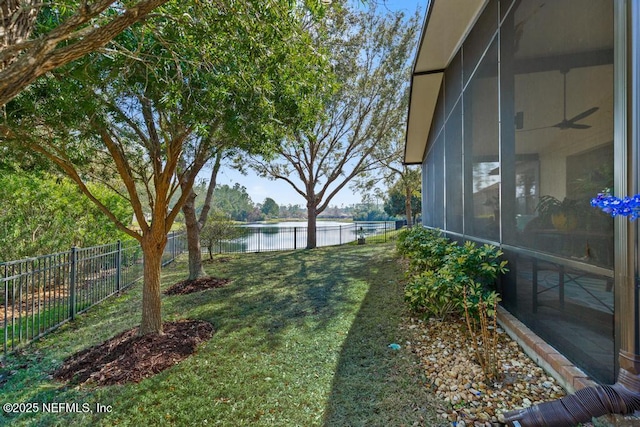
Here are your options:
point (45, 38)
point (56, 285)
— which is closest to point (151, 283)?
point (45, 38)

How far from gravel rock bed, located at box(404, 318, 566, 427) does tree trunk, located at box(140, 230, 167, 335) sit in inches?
131

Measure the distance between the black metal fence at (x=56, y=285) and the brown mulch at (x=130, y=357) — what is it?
1.07 metres

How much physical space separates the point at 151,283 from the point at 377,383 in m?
3.09

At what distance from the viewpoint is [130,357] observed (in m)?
3.09

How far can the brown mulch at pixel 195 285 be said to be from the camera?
242 inches

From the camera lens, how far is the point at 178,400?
2.40 m

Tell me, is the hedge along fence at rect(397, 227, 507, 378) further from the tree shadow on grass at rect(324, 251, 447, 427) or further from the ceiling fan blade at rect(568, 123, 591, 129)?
the ceiling fan blade at rect(568, 123, 591, 129)

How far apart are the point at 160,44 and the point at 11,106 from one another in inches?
62.0

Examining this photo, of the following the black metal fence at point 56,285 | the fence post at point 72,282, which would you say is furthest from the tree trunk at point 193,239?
the fence post at point 72,282

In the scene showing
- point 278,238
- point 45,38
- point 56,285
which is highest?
point 45,38

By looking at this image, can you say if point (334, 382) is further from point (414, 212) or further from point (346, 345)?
point (414, 212)

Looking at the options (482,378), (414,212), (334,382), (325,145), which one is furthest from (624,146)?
(414,212)

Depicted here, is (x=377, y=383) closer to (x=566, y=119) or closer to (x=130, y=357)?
(x=130, y=357)

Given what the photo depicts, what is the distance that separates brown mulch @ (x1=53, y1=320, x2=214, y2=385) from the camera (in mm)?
2801
